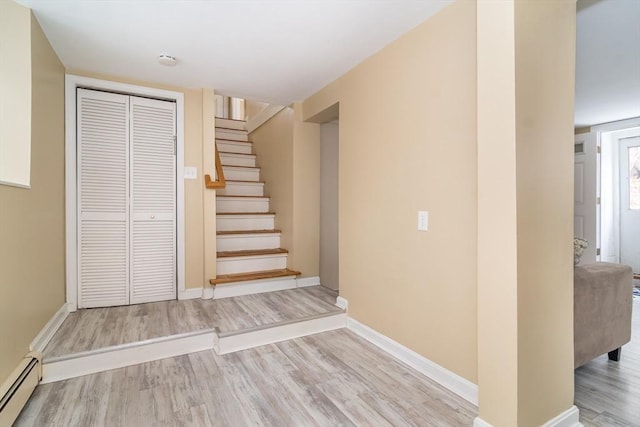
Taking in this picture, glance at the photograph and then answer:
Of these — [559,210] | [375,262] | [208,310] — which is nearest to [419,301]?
[375,262]

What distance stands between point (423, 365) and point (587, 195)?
4067 millimetres

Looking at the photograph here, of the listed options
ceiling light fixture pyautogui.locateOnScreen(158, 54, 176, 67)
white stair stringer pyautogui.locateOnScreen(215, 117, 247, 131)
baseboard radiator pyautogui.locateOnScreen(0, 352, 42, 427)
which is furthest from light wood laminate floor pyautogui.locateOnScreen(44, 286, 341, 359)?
white stair stringer pyautogui.locateOnScreen(215, 117, 247, 131)

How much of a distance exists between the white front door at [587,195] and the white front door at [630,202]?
850mm

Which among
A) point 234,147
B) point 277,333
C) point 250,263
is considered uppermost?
point 234,147

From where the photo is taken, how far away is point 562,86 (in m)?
1.49

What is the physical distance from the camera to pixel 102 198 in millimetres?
2889

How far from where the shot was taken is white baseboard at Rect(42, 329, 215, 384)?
6.37ft

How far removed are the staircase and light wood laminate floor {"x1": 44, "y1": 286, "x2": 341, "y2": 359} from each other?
0.61 feet

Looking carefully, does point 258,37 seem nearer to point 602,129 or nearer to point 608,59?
point 608,59

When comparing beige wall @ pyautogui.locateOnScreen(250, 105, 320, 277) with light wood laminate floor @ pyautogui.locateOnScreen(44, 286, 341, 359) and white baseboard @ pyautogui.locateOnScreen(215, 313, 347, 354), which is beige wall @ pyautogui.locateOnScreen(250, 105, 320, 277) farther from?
white baseboard @ pyautogui.locateOnScreen(215, 313, 347, 354)

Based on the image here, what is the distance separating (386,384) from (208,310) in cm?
177

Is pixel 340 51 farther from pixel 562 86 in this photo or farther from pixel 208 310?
pixel 208 310

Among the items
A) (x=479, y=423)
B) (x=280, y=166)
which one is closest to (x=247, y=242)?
(x=280, y=166)

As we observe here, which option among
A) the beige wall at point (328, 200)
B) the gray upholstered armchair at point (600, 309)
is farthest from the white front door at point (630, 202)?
the beige wall at point (328, 200)
